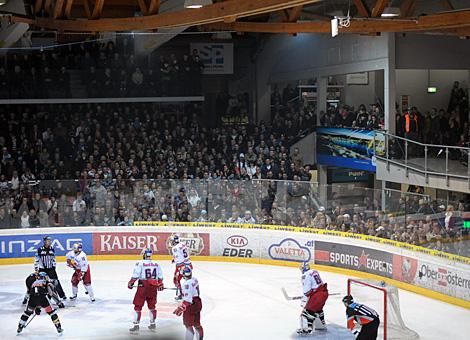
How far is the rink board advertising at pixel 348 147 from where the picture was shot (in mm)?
22750

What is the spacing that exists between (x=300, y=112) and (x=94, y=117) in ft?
22.1

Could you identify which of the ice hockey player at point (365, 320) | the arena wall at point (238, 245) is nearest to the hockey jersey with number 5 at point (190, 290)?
the ice hockey player at point (365, 320)

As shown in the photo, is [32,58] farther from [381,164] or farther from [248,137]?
[381,164]

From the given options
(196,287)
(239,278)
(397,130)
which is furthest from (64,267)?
(397,130)

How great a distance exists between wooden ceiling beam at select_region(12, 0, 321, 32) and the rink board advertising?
733 cm

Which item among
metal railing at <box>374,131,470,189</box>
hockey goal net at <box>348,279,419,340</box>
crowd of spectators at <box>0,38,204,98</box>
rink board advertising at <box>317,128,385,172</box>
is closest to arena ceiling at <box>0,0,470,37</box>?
crowd of spectators at <box>0,38,204,98</box>

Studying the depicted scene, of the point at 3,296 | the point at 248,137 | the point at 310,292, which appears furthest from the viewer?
the point at 248,137

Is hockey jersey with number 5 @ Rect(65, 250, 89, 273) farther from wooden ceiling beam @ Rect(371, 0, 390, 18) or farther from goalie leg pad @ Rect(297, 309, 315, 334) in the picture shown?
wooden ceiling beam @ Rect(371, 0, 390, 18)

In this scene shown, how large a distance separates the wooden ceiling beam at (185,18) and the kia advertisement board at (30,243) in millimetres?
5108

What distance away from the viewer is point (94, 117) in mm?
25281

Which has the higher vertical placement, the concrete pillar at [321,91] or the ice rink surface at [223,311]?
the concrete pillar at [321,91]

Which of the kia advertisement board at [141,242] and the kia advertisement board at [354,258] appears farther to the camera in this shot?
the kia advertisement board at [141,242]

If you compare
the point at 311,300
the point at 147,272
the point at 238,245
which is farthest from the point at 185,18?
the point at 311,300

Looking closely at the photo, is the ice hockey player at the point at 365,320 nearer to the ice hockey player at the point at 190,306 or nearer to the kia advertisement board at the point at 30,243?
the ice hockey player at the point at 190,306
